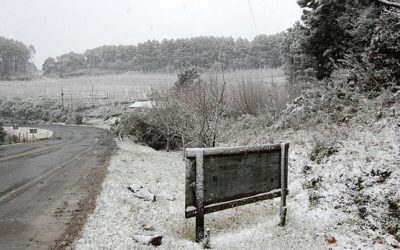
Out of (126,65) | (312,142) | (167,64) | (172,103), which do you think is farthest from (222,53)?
(312,142)

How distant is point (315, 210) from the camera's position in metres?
7.29

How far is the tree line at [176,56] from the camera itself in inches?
3730

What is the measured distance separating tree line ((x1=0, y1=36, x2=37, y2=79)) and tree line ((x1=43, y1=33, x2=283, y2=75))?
16.5 m

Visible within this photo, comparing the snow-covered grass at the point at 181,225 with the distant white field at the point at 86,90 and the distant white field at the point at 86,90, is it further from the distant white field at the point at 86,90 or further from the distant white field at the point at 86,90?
the distant white field at the point at 86,90

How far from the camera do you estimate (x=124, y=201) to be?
906 cm

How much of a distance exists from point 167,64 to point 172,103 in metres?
113

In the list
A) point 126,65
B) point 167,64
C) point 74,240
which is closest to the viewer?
point 74,240

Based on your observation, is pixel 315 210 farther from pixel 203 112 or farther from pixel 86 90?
pixel 86 90

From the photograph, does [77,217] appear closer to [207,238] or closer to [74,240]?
[74,240]

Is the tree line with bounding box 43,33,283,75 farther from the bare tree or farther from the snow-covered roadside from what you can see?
the snow-covered roadside

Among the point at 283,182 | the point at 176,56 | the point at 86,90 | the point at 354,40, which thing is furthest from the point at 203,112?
the point at 176,56

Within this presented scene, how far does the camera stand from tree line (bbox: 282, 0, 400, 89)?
12.9 metres

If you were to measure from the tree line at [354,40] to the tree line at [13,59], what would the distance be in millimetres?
132974

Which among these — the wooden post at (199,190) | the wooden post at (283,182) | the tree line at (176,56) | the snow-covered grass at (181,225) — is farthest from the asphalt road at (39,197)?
the tree line at (176,56)
